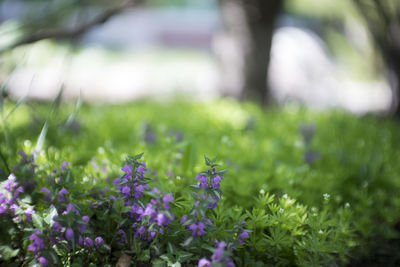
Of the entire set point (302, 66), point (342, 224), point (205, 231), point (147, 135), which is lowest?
point (302, 66)

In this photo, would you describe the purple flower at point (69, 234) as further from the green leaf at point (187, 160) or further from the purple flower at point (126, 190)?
the green leaf at point (187, 160)

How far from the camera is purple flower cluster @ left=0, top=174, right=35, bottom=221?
1461 mm

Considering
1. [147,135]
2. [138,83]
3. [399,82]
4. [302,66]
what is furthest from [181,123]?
[302,66]

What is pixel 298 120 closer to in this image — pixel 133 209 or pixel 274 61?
pixel 133 209

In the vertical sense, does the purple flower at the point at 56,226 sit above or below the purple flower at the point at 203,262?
below

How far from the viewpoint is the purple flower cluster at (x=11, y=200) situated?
57.5 inches

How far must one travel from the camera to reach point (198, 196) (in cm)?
136

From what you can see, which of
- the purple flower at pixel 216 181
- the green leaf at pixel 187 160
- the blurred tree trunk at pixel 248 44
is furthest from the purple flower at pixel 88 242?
the blurred tree trunk at pixel 248 44

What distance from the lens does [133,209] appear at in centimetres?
144

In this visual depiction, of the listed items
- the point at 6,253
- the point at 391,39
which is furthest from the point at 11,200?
the point at 391,39

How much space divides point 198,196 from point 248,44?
3.27 m

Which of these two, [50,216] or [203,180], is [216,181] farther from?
[50,216]

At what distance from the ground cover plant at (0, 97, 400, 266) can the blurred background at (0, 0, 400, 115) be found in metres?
0.54

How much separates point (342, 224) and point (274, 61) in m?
6.13
